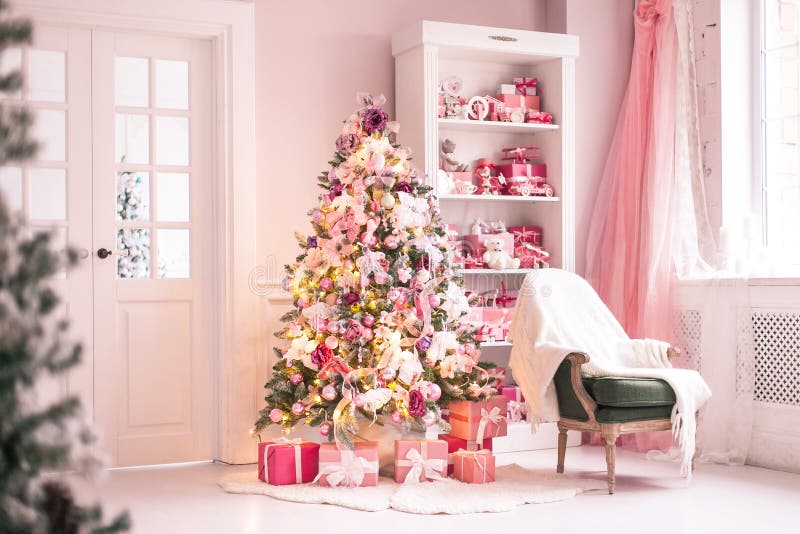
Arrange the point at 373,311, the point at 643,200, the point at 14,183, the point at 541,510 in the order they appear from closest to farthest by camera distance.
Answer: the point at 541,510 → the point at 373,311 → the point at 14,183 → the point at 643,200

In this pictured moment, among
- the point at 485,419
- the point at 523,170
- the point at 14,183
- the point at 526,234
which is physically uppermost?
the point at 523,170

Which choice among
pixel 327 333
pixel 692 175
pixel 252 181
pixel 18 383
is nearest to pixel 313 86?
pixel 252 181

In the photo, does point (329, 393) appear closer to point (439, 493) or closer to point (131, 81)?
point (439, 493)

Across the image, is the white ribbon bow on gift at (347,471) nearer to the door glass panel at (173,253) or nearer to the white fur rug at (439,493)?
the white fur rug at (439,493)

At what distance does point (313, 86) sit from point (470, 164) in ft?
3.34

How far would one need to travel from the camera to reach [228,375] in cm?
466

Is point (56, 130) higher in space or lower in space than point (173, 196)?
higher

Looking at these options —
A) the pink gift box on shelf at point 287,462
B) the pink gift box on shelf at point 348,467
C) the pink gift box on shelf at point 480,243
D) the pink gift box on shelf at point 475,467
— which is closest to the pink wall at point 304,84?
the pink gift box on shelf at point 480,243

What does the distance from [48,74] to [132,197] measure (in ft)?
2.32

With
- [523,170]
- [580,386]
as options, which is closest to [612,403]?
[580,386]

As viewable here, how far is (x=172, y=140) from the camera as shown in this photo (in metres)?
4.69

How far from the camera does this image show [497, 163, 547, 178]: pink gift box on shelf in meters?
5.21

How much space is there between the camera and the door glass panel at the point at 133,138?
4.59 meters

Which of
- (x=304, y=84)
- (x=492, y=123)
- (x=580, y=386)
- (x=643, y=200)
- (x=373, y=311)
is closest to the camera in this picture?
(x=580, y=386)
